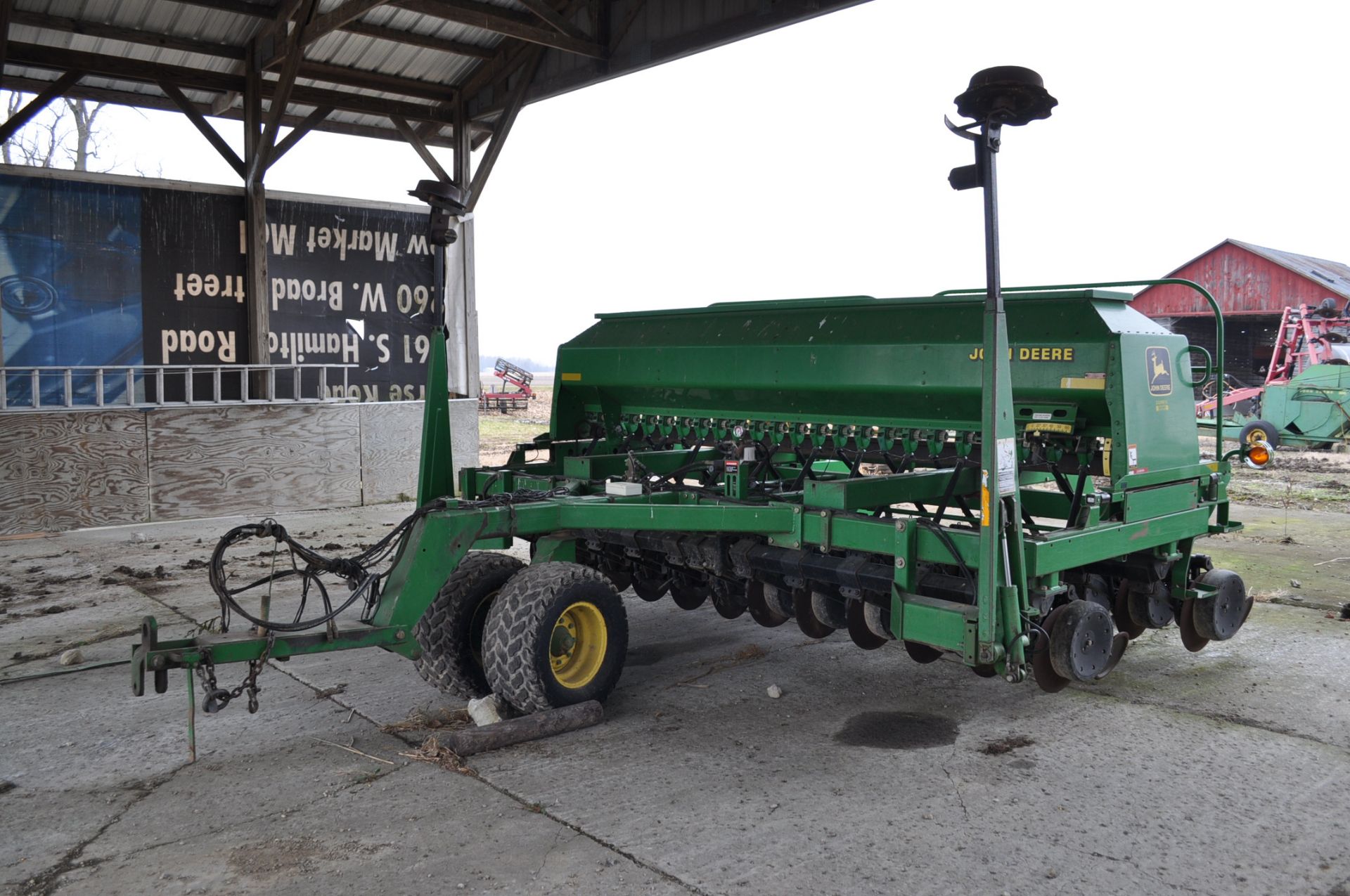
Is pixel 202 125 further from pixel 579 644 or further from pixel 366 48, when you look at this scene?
pixel 579 644

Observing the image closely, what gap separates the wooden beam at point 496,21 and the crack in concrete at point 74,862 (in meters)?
7.95

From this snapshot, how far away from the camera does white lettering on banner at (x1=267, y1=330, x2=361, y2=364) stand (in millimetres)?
12164

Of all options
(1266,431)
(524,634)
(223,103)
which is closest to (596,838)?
(524,634)

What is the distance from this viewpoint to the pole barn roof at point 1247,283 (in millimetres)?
24453

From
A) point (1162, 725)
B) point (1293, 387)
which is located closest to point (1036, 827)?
point (1162, 725)

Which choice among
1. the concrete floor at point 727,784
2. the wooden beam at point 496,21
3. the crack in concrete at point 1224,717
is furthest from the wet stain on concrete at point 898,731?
the wooden beam at point 496,21

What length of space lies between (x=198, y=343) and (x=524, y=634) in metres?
8.71

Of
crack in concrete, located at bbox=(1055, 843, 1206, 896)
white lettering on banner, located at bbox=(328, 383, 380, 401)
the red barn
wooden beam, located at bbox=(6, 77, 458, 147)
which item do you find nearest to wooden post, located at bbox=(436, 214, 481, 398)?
white lettering on banner, located at bbox=(328, 383, 380, 401)

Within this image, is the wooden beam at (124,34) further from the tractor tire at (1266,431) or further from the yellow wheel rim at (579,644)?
the tractor tire at (1266,431)

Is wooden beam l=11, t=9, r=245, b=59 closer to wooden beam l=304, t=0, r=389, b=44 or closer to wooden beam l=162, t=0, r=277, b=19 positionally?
wooden beam l=162, t=0, r=277, b=19

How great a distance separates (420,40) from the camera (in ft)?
39.5

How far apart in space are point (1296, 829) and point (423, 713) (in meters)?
3.45

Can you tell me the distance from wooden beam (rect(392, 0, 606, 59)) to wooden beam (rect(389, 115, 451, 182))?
2.49 meters

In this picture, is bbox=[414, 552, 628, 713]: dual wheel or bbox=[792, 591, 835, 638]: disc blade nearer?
bbox=[414, 552, 628, 713]: dual wheel
